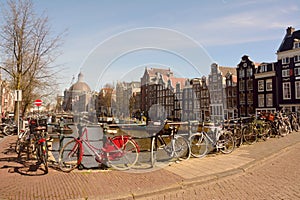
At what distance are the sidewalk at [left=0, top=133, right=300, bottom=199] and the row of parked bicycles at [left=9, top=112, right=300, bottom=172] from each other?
331 mm

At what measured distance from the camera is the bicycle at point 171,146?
689 cm

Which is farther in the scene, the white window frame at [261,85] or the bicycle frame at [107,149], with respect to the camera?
the white window frame at [261,85]

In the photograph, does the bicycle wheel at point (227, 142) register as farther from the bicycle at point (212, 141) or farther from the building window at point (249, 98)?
the building window at point (249, 98)

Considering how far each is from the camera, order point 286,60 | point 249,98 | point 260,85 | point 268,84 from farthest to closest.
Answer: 1. point 249,98
2. point 260,85
3. point 268,84
4. point 286,60

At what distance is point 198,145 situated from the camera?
7562 mm

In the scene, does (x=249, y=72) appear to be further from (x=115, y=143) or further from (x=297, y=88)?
(x=115, y=143)

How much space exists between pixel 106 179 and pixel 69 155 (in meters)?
1.41

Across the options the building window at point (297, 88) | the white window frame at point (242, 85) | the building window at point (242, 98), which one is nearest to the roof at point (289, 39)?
the building window at point (297, 88)

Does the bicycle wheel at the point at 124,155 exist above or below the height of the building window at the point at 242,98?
below

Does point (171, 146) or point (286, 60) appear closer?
point (171, 146)

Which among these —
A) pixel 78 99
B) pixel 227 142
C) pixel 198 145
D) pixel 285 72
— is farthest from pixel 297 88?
pixel 78 99

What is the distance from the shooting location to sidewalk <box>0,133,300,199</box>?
14.8ft

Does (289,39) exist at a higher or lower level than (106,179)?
higher

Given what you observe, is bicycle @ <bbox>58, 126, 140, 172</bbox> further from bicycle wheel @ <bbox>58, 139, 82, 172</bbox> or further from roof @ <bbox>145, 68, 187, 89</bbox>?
roof @ <bbox>145, 68, 187, 89</bbox>
